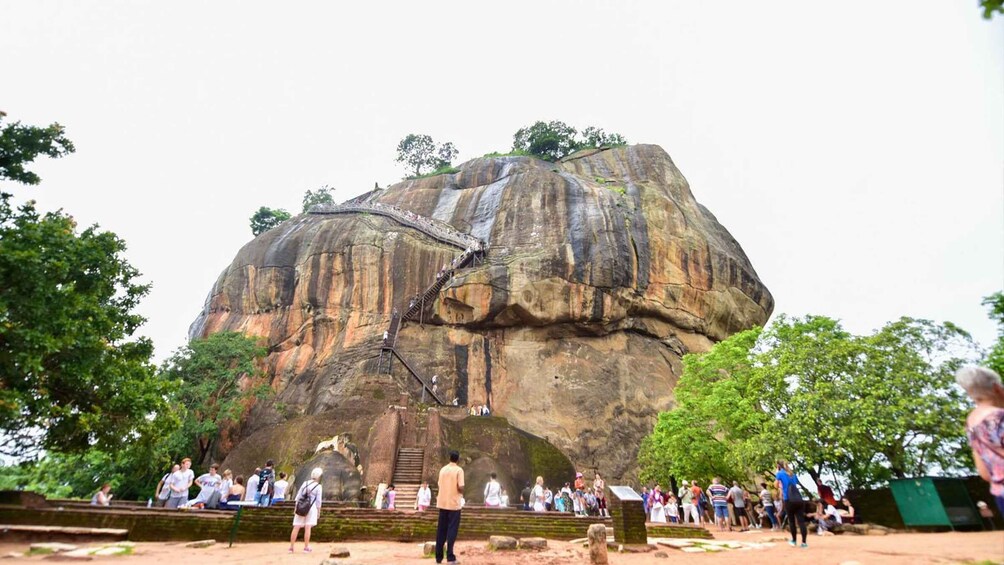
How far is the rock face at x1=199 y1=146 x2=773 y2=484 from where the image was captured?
24203mm

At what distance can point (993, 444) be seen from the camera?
3346 mm

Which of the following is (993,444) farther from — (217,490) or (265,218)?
(265,218)

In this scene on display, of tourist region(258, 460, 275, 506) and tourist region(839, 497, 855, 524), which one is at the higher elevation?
tourist region(258, 460, 275, 506)

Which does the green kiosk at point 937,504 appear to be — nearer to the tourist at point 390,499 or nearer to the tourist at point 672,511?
the tourist at point 672,511

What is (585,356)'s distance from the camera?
26.0 m

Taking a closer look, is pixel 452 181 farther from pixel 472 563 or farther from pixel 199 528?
pixel 472 563

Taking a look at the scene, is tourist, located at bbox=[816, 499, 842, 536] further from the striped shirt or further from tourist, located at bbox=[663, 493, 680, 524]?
tourist, located at bbox=[663, 493, 680, 524]

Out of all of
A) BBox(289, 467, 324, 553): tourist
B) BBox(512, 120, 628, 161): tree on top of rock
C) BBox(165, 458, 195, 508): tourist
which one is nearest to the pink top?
BBox(289, 467, 324, 553): tourist

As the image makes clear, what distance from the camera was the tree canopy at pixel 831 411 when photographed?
466 inches

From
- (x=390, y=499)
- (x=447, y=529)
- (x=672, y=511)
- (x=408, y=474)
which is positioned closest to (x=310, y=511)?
(x=447, y=529)

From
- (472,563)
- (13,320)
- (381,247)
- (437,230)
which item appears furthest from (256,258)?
(472,563)

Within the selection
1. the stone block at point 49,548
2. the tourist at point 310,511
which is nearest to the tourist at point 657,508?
the tourist at point 310,511

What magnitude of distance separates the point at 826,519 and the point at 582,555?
23.0ft

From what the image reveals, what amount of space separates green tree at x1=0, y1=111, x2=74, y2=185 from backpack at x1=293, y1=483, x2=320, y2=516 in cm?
932
